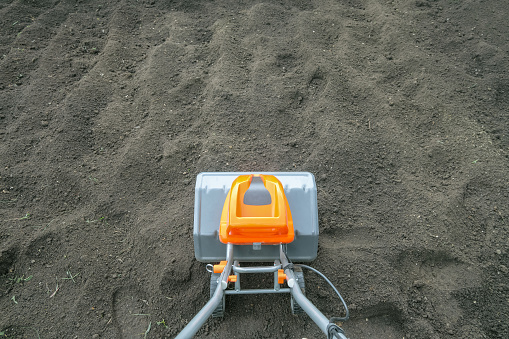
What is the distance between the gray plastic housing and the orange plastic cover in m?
0.16

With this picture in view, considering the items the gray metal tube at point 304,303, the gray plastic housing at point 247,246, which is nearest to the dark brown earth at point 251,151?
the gray plastic housing at point 247,246

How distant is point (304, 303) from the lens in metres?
1.50

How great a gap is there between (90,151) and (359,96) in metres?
2.08

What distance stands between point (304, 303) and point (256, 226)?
376 mm

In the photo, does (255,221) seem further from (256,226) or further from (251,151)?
(251,151)

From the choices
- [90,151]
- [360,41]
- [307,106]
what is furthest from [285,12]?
[90,151]

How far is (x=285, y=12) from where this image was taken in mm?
3713

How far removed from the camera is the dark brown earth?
2053 millimetres

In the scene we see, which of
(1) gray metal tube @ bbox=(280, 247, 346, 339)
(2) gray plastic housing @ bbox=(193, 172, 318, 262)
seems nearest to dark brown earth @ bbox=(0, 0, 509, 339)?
(2) gray plastic housing @ bbox=(193, 172, 318, 262)

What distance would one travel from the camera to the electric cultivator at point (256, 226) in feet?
5.54

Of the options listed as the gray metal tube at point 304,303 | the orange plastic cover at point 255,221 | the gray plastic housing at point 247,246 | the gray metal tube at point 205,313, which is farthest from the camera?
the gray plastic housing at point 247,246

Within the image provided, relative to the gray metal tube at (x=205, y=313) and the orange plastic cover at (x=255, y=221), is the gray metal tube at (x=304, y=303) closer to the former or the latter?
the orange plastic cover at (x=255, y=221)

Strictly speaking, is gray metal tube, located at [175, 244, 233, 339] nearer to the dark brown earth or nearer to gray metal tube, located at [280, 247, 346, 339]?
gray metal tube, located at [280, 247, 346, 339]

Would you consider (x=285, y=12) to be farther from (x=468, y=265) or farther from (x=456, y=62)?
(x=468, y=265)
